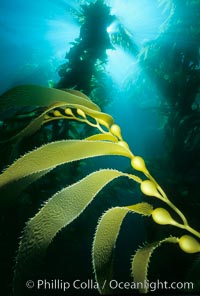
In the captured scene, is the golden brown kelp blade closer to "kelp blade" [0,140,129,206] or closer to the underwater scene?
the underwater scene

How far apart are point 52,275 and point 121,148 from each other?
337 cm

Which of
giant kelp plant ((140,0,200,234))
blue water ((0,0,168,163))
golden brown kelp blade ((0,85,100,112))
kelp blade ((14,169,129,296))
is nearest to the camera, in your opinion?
kelp blade ((14,169,129,296))

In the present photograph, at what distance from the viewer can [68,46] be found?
24109 mm

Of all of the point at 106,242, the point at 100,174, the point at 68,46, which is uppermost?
the point at 68,46

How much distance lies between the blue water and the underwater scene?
0.69 ft

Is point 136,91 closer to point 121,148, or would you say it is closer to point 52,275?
point 52,275

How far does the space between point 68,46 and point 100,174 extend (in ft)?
84.6

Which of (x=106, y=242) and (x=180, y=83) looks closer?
(x=106, y=242)

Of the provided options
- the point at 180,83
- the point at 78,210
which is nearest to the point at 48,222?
the point at 78,210

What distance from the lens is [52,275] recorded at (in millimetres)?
3293

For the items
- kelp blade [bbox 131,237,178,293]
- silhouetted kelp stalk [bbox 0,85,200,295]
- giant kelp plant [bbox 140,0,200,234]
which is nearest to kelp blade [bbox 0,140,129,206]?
A: silhouetted kelp stalk [bbox 0,85,200,295]

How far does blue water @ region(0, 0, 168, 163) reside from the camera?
10109 mm

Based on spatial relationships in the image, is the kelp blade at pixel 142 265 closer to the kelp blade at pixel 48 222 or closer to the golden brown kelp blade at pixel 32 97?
the kelp blade at pixel 48 222

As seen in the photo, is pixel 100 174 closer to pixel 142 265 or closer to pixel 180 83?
pixel 142 265
